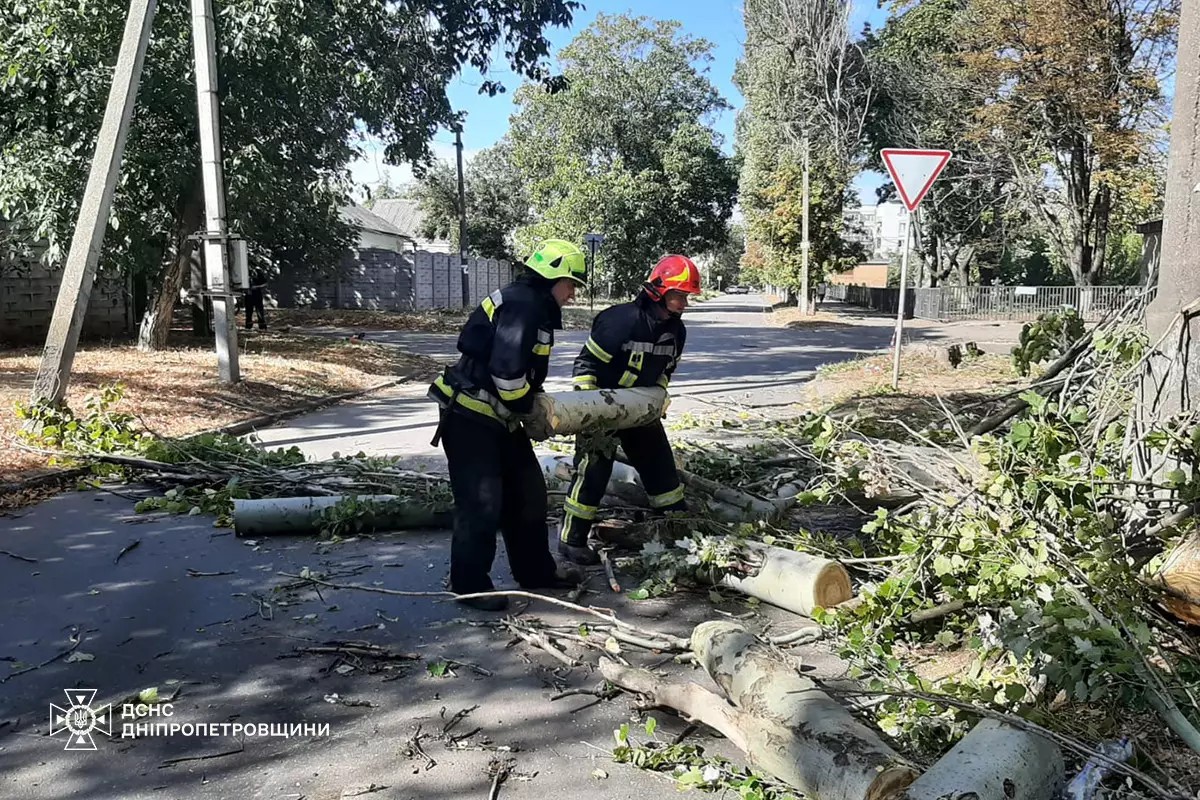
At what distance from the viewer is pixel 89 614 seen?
15.0 ft

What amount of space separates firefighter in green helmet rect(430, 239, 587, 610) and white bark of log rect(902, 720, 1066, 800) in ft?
8.35

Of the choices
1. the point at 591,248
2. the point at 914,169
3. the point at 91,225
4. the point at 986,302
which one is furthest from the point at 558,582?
the point at 986,302

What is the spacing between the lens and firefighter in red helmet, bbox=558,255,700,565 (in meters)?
5.20

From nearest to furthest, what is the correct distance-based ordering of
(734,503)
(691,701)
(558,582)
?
(691,701) < (558,582) < (734,503)

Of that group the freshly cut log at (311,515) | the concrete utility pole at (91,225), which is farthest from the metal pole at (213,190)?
the freshly cut log at (311,515)

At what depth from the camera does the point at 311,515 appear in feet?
19.4

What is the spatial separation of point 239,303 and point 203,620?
1934 cm

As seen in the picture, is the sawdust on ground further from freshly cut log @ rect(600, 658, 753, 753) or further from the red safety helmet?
freshly cut log @ rect(600, 658, 753, 753)

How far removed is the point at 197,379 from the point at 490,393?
27.0ft

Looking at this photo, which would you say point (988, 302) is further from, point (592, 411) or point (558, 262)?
point (558, 262)

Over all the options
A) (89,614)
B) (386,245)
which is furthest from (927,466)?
(386,245)

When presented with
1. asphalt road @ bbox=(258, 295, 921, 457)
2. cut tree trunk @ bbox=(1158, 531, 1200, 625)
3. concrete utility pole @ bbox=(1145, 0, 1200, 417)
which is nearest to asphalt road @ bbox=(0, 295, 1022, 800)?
cut tree trunk @ bbox=(1158, 531, 1200, 625)

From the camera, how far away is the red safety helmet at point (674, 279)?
515 centimetres

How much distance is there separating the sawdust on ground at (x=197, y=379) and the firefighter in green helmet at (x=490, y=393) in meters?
4.39
